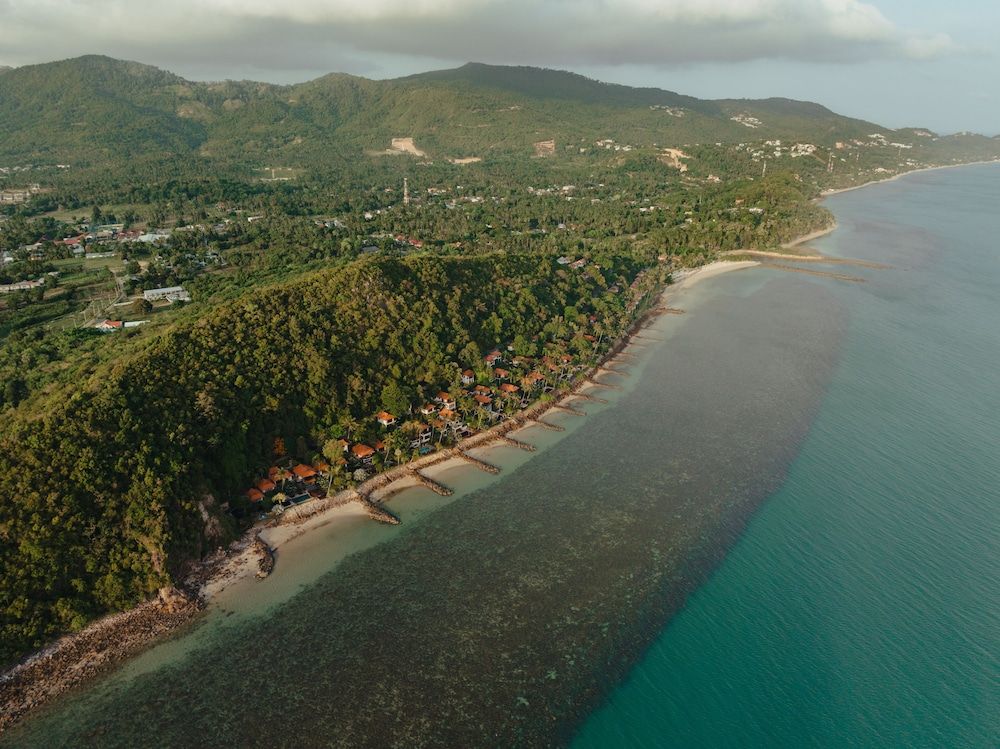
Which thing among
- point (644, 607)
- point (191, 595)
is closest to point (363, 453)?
point (191, 595)

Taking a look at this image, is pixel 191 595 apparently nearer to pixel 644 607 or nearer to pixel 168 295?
pixel 644 607

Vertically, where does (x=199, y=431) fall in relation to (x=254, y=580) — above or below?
above

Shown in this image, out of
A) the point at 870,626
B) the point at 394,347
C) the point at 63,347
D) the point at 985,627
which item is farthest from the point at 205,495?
the point at 985,627

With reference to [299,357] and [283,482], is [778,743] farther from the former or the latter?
[299,357]

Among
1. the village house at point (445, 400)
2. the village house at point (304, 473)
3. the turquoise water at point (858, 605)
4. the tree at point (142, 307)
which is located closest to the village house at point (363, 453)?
the village house at point (304, 473)

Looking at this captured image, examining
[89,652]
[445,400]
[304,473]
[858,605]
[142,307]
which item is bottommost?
[858,605]

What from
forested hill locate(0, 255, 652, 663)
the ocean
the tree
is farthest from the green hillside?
the ocean

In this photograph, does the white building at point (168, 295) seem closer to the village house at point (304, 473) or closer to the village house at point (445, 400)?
the village house at point (445, 400)
